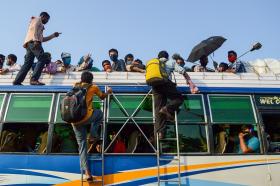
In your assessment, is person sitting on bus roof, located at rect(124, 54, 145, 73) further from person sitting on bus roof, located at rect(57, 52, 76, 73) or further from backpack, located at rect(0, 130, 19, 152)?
backpack, located at rect(0, 130, 19, 152)

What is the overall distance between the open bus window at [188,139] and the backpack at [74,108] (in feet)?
5.50

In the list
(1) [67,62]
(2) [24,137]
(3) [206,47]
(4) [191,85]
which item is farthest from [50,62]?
(3) [206,47]

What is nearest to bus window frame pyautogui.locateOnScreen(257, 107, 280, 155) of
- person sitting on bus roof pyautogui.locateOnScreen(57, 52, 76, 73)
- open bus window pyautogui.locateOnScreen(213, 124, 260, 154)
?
open bus window pyautogui.locateOnScreen(213, 124, 260, 154)

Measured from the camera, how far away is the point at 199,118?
7531 mm

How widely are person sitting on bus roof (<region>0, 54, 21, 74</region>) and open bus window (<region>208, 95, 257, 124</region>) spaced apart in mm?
4427

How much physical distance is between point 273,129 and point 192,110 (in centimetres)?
180

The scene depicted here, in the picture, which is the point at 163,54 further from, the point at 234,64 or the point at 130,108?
the point at 234,64

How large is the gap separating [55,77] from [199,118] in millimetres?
3169

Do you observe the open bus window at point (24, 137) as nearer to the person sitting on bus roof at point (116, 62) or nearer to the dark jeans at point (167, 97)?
the dark jeans at point (167, 97)

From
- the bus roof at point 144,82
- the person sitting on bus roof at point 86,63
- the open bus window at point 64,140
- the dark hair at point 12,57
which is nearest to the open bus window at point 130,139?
the open bus window at point 64,140

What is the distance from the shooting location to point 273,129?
26.2 ft

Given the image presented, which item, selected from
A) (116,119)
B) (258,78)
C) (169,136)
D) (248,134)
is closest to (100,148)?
(116,119)

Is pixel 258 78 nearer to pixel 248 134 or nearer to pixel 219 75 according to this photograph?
pixel 219 75

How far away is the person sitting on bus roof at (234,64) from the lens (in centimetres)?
914
